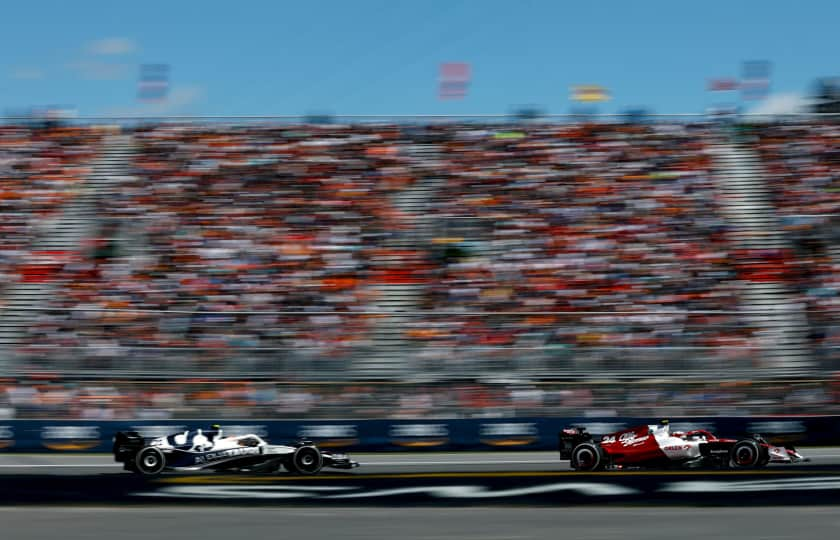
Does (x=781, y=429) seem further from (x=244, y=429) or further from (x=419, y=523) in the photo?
(x=419, y=523)

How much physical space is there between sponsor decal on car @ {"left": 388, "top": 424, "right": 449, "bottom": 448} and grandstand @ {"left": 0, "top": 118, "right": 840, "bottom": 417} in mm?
A: 294

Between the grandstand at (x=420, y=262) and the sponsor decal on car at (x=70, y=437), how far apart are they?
19.3 inches

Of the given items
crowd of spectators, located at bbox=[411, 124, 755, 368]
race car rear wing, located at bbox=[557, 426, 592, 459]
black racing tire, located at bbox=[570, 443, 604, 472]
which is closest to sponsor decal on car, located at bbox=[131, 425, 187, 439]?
crowd of spectators, located at bbox=[411, 124, 755, 368]

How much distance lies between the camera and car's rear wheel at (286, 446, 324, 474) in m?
13.6

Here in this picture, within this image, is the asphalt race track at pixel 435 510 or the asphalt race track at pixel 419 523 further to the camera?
the asphalt race track at pixel 435 510

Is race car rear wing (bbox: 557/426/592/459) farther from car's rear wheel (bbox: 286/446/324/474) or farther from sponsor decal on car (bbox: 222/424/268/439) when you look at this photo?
sponsor decal on car (bbox: 222/424/268/439)

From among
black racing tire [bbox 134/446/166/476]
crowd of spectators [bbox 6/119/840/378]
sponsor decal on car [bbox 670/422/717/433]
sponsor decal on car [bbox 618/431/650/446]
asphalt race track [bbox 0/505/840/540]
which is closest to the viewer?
asphalt race track [bbox 0/505/840/540]

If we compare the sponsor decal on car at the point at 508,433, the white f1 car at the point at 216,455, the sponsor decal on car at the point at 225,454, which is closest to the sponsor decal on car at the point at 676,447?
the sponsor decal on car at the point at 508,433

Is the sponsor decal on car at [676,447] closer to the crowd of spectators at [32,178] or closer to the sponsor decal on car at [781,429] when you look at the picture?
the sponsor decal on car at [781,429]

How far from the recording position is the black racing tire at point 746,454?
1362 cm

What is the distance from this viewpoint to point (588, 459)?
44.9 feet

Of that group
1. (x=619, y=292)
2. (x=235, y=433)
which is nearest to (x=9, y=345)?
(x=235, y=433)

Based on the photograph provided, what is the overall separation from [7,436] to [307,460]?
253 inches

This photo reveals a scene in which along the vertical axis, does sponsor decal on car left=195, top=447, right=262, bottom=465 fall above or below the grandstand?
below
